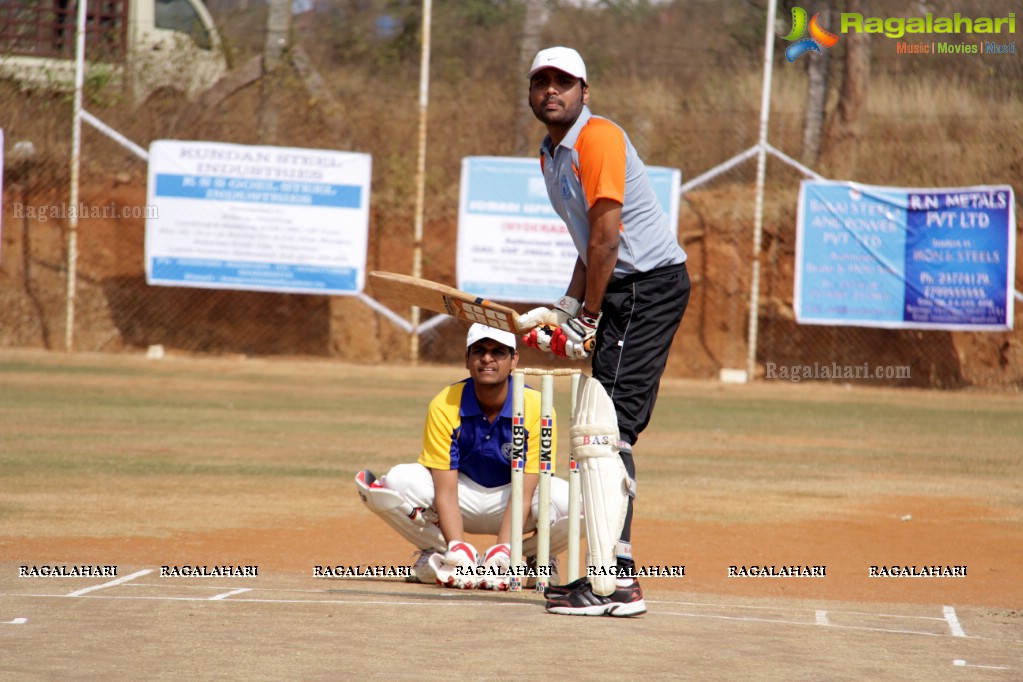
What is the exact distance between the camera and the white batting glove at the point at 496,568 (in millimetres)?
Answer: 6207

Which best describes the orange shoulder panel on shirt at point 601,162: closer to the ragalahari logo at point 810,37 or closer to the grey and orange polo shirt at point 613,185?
the grey and orange polo shirt at point 613,185

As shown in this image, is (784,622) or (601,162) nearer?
(601,162)

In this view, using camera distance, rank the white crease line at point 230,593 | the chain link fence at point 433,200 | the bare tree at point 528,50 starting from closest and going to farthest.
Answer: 1. the white crease line at point 230,593
2. the chain link fence at point 433,200
3. the bare tree at point 528,50

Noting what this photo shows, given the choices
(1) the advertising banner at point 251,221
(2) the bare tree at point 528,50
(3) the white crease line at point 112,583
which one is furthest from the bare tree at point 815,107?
(3) the white crease line at point 112,583

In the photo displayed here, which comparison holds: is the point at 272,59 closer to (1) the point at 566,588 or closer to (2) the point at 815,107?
(2) the point at 815,107

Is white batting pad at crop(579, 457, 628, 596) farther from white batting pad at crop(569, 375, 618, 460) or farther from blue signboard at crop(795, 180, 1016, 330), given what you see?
blue signboard at crop(795, 180, 1016, 330)

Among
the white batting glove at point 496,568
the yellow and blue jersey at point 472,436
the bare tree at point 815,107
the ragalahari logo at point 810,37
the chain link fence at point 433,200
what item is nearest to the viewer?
the white batting glove at point 496,568

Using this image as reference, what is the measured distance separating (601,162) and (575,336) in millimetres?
678

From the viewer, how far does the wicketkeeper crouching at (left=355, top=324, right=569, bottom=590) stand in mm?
6488

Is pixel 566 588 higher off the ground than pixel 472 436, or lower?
lower

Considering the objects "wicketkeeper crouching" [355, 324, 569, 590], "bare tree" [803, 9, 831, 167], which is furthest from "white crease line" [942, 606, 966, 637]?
"bare tree" [803, 9, 831, 167]

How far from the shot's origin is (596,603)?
17.4 ft

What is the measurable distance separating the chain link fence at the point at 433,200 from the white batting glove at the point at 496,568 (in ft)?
52.3

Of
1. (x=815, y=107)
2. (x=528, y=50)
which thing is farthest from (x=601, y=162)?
(x=528, y=50)
